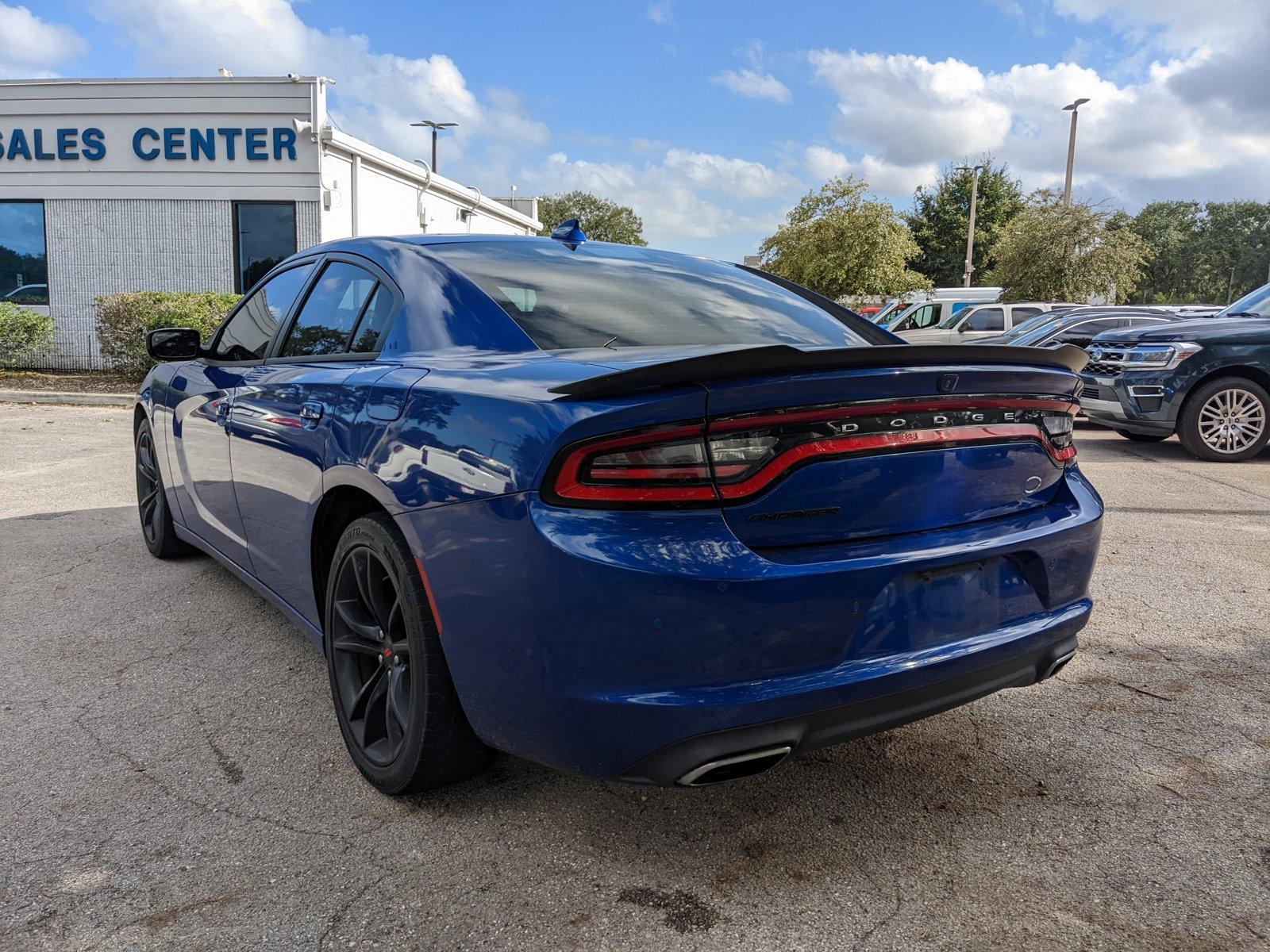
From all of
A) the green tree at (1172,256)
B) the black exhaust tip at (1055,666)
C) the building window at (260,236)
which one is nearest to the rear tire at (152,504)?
the black exhaust tip at (1055,666)

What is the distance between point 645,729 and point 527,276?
1527 mm

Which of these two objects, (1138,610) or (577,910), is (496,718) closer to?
(577,910)

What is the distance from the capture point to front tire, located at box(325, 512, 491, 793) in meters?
2.35

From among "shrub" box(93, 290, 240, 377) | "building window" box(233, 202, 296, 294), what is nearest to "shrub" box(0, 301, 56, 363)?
"shrub" box(93, 290, 240, 377)

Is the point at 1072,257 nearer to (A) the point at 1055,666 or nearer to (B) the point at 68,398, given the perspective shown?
(B) the point at 68,398

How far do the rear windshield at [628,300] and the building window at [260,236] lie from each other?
15.8 m

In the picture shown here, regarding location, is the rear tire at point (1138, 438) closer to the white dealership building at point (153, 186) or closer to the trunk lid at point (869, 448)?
the trunk lid at point (869, 448)

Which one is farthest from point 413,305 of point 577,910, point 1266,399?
point 1266,399

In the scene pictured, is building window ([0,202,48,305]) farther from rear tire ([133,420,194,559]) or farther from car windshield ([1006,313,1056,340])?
car windshield ([1006,313,1056,340])

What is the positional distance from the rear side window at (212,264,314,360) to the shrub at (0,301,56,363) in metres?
14.2

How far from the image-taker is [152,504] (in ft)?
16.6

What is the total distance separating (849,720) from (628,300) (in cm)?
149

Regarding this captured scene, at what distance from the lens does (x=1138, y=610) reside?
13.9ft

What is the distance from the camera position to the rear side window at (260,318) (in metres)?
3.70
